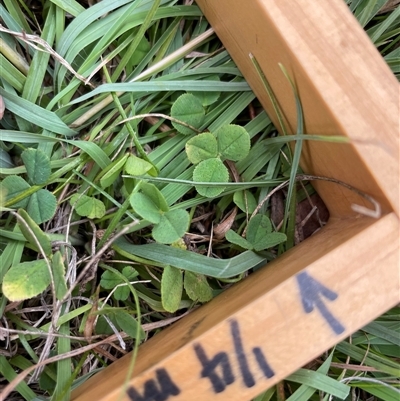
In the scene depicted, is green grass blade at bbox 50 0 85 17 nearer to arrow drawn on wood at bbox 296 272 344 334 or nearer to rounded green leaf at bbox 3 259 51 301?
rounded green leaf at bbox 3 259 51 301

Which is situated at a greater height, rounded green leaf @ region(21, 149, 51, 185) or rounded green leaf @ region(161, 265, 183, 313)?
rounded green leaf @ region(21, 149, 51, 185)

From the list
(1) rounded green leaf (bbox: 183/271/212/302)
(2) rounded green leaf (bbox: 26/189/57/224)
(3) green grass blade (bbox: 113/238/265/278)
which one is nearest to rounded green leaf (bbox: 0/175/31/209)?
(2) rounded green leaf (bbox: 26/189/57/224)

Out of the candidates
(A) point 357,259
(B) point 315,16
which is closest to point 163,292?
(A) point 357,259

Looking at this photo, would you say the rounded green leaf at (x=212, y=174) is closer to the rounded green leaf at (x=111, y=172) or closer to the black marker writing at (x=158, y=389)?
the rounded green leaf at (x=111, y=172)

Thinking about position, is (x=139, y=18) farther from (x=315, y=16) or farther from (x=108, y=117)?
(x=315, y=16)

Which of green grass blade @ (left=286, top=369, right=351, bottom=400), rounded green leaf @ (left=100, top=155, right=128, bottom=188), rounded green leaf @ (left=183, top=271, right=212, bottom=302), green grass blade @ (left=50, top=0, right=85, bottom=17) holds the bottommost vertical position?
green grass blade @ (left=286, top=369, right=351, bottom=400)

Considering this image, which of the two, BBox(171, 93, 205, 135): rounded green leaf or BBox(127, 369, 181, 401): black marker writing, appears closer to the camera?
BBox(127, 369, 181, 401): black marker writing

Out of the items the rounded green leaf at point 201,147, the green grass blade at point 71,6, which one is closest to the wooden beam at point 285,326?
the rounded green leaf at point 201,147

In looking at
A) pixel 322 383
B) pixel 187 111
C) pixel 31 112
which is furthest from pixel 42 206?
pixel 322 383
